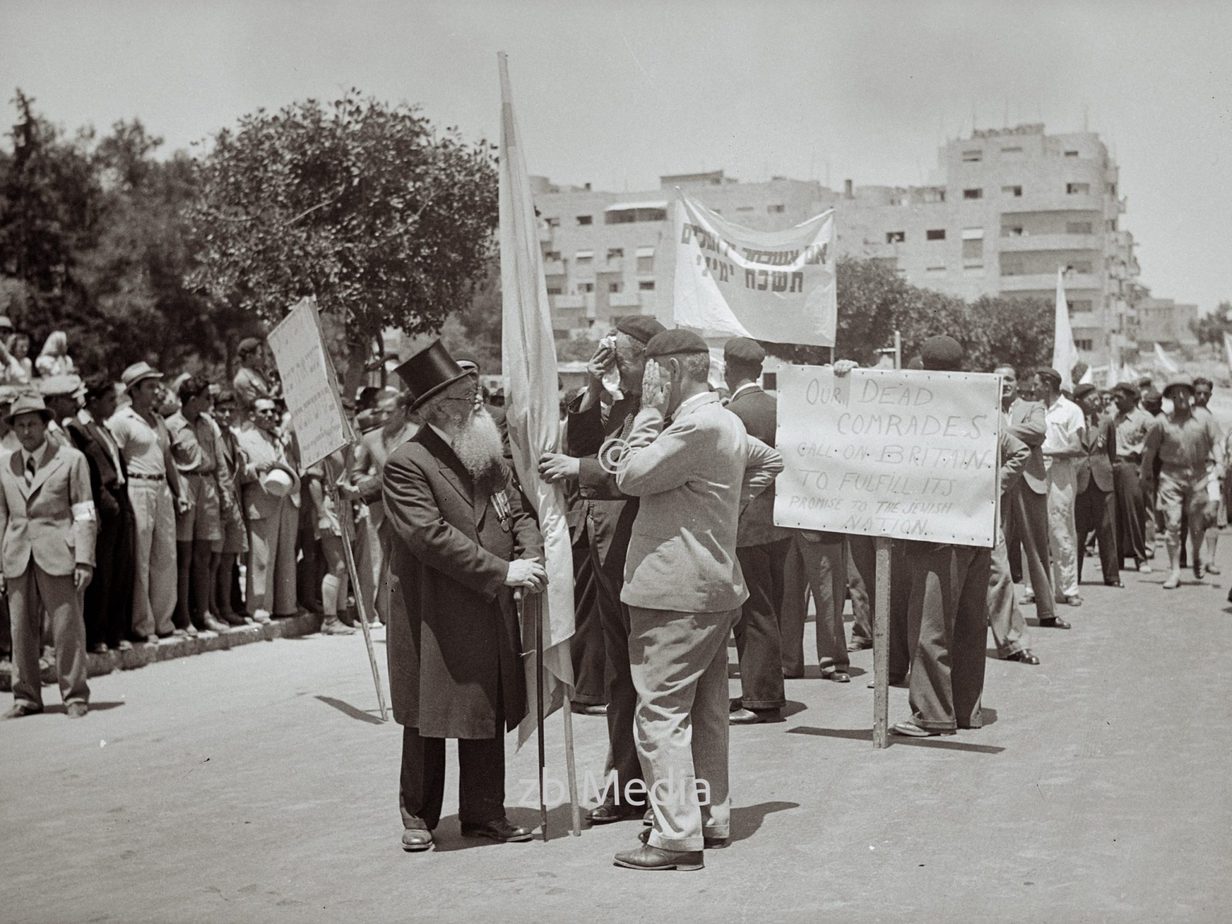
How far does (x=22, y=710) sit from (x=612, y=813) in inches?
187

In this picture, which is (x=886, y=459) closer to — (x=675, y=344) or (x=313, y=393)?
(x=675, y=344)

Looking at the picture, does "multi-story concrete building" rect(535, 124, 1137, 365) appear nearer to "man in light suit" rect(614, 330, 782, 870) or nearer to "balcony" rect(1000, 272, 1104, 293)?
"balcony" rect(1000, 272, 1104, 293)

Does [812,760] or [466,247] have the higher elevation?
[466,247]

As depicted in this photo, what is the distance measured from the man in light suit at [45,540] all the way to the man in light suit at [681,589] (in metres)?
4.68

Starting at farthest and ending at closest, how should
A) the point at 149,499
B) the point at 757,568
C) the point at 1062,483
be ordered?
the point at 1062,483 < the point at 149,499 < the point at 757,568

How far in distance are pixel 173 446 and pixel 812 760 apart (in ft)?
20.9

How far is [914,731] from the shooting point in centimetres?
857

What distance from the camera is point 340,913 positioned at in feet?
18.1

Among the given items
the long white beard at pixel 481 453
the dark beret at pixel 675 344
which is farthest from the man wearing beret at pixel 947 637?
the long white beard at pixel 481 453

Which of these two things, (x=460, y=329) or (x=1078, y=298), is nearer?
(x=460, y=329)

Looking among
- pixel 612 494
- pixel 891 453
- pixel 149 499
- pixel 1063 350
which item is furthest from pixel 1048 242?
pixel 612 494

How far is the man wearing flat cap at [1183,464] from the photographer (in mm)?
16469

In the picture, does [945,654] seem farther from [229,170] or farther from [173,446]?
[229,170]

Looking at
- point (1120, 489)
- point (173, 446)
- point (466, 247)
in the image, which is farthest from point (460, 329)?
point (173, 446)
